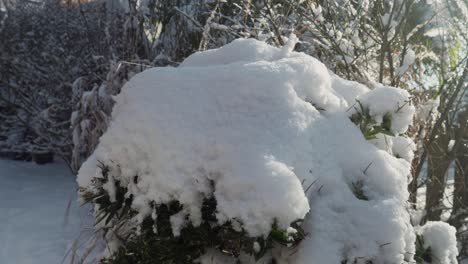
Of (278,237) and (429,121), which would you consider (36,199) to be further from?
(278,237)

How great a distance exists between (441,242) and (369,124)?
1.90ft

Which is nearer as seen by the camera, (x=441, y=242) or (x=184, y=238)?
(x=184, y=238)

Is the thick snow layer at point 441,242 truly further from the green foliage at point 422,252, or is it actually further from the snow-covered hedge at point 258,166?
the snow-covered hedge at point 258,166

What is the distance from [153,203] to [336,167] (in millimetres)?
528

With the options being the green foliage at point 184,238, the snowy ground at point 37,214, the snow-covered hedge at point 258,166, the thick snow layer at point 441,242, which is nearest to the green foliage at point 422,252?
the thick snow layer at point 441,242

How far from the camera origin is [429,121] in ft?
8.64

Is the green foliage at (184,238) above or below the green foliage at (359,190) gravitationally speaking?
below

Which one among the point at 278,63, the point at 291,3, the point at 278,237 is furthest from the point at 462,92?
the point at 278,237

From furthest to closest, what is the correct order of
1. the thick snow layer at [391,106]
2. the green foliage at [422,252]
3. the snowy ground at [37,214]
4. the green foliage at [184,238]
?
the snowy ground at [37,214], the green foliage at [422,252], the thick snow layer at [391,106], the green foliage at [184,238]

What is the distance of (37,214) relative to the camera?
18.8 feet

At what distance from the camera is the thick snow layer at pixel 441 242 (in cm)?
Answer: 149

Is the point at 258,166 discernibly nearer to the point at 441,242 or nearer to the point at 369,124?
the point at 369,124

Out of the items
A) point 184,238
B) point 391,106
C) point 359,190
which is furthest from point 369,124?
point 184,238

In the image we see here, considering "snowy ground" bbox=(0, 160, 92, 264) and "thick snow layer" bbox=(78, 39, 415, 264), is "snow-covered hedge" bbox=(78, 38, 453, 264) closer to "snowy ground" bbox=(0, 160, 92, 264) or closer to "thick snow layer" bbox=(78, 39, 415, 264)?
"thick snow layer" bbox=(78, 39, 415, 264)
